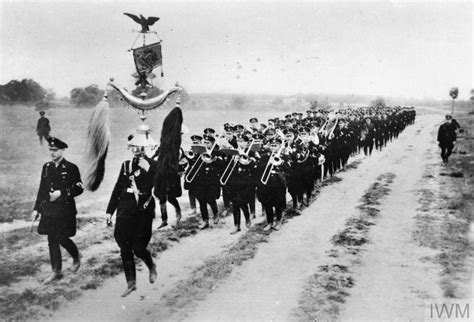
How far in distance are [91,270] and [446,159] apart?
15518 mm

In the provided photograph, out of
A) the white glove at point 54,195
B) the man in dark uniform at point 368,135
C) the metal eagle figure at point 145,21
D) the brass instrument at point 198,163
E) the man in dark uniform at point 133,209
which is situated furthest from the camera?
the man in dark uniform at point 368,135

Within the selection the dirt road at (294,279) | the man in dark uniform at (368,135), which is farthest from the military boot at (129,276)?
the man in dark uniform at (368,135)

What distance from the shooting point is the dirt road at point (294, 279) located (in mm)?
5633

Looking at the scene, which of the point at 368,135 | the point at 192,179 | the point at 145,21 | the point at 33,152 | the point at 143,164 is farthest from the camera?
the point at 368,135

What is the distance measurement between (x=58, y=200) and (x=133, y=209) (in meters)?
1.19

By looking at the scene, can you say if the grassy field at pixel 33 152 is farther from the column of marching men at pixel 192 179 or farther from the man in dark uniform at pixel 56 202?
the column of marching men at pixel 192 179

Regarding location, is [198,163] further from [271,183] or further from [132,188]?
[132,188]

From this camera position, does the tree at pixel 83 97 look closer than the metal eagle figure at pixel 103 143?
No

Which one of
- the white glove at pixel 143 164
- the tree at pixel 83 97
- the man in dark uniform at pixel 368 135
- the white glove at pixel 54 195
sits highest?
the tree at pixel 83 97

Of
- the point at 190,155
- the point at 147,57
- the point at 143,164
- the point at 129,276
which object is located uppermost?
the point at 147,57

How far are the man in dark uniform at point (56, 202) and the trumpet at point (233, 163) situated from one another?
355cm

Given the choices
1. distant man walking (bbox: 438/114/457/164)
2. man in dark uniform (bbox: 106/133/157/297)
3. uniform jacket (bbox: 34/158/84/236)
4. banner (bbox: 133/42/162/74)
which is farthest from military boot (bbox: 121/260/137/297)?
distant man walking (bbox: 438/114/457/164)

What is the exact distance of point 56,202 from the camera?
21.1ft

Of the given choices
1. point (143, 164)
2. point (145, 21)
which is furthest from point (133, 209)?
point (145, 21)
